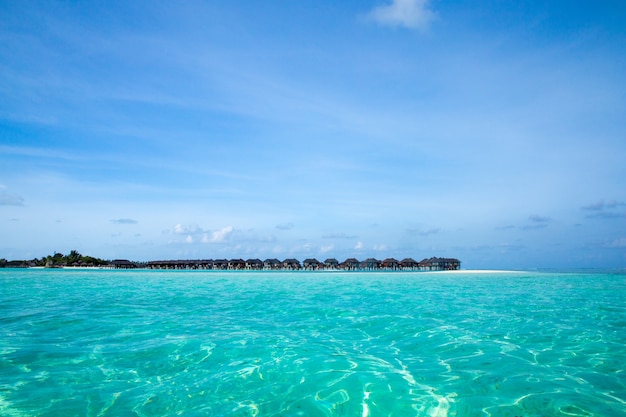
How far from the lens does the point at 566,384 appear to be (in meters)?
6.89

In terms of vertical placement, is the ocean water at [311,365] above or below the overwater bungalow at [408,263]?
below

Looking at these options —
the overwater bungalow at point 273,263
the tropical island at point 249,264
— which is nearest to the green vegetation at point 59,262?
the tropical island at point 249,264

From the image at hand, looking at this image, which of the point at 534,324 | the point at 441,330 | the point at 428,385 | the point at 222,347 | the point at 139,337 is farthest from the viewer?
the point at 534,324

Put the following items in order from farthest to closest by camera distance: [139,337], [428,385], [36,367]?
[139,337]
[36,367]
[428,385]

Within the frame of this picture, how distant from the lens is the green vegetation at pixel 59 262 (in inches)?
4050

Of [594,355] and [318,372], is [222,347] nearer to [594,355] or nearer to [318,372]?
[318,372]

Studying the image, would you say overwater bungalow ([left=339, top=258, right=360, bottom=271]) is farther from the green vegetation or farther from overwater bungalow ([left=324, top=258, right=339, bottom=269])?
the green vegetation

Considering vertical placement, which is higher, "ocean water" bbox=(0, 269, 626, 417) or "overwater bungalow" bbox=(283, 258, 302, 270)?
"overwater bungalow" bbox=(283, 258, 302, 270)

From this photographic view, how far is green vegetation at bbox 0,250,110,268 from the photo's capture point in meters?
103

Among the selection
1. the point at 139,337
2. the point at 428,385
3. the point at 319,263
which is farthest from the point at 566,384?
the point at 319,263

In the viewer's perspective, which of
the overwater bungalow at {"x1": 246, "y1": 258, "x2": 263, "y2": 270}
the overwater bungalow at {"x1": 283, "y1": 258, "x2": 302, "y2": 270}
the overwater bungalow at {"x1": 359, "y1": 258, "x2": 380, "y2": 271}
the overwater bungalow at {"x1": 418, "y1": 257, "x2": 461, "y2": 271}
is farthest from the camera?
the overwater bungalow at {"x1": 246, "y1": 258, "x2": 263, "y2": 270}

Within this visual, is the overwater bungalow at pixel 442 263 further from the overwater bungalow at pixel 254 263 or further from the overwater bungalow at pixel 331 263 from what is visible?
the overwater bungalow at pixel 254 263

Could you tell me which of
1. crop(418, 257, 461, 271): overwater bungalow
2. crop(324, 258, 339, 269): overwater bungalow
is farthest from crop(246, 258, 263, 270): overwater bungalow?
crop(418, 257, 461, 271): overwater bungalow

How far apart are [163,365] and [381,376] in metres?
4.66
